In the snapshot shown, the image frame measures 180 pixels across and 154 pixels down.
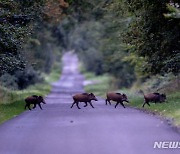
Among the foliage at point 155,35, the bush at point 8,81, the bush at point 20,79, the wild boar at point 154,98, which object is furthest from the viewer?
the bush at point 20,79

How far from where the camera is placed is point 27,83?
54781 mm

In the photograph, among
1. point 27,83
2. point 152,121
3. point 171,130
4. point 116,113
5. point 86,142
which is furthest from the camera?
point 27,83

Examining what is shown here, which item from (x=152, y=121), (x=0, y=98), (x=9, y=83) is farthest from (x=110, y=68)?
(x=152, y=121)

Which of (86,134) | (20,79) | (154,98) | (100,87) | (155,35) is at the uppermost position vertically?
(155,35)

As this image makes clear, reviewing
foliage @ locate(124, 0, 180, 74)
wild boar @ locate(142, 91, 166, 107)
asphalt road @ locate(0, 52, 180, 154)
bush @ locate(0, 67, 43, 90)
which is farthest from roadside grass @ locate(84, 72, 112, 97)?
asphalt road @ locate(0, 52, 180, 154)

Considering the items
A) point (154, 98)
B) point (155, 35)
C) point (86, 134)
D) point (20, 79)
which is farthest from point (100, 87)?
point (86, 134)

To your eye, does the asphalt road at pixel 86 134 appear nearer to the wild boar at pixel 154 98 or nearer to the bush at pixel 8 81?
the wild boar at pixel 154 98

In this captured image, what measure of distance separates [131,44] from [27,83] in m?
26.9

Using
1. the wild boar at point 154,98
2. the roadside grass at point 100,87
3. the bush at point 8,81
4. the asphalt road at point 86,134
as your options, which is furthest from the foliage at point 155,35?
the roadside grass at point 100,87

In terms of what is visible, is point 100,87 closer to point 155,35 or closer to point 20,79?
point 20,79

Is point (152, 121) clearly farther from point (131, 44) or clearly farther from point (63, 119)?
point (131, 44)

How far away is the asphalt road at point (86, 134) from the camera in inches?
584

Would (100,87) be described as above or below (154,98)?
below

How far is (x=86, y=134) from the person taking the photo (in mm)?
17188
